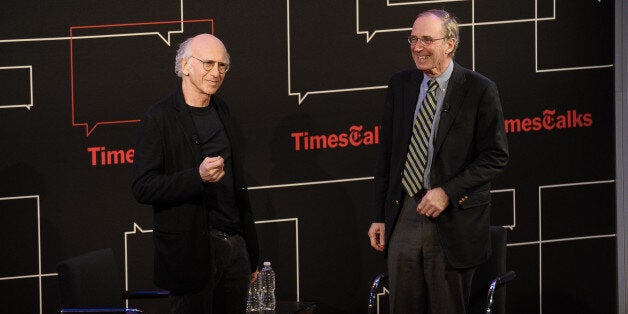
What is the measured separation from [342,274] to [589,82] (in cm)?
178

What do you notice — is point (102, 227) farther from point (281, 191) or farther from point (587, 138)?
point (587, 138)

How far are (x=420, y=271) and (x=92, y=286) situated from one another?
139 cm

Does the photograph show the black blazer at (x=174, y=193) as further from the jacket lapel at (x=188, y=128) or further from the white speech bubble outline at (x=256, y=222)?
the white speech bubble outline at (x=256, y=222)

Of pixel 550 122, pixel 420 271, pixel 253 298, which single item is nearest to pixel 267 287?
pixel 253 298

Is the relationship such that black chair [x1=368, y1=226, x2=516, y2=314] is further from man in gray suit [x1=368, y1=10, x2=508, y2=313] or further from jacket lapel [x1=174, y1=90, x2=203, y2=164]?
jacket lapel [x1=174, y1=90, x2=203, y2=164]

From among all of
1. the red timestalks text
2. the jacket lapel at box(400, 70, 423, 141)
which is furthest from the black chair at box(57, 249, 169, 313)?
the jacket lapel at box(400, 70, 423, 141)

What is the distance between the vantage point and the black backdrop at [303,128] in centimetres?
462

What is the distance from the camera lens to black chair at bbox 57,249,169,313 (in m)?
4.04

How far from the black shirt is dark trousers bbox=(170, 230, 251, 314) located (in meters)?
0.05

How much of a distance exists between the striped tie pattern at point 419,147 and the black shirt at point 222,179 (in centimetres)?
68

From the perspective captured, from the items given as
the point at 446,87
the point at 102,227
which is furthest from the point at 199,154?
the point at 102,227

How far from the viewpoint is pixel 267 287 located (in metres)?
4.96

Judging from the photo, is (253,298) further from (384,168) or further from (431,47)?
(431,47)

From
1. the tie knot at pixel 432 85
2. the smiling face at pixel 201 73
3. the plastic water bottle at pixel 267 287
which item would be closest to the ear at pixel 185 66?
the smiling face at pixel 201 73
